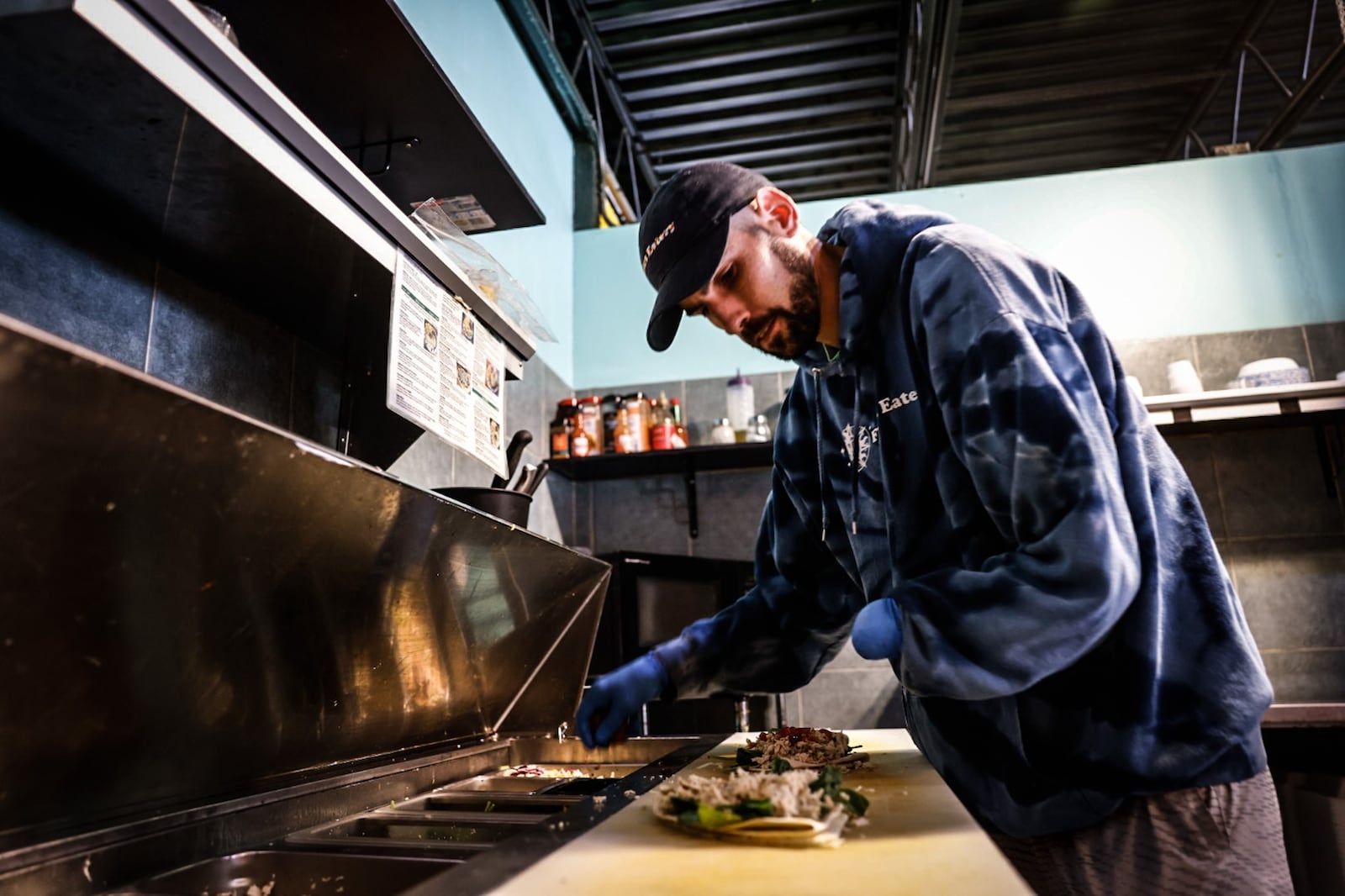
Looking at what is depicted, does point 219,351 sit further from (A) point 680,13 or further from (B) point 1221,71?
(B) point 1221,71

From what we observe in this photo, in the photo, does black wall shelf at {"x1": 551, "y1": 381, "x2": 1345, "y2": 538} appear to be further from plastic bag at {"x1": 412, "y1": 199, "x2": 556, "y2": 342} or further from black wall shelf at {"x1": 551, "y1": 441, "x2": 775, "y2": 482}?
plastic bag at {"x1": 412, "y1": 199, "x2": 556, "y2": 342}

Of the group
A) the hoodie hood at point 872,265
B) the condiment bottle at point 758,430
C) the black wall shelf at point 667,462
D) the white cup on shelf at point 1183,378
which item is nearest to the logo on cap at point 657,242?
the hoodie hood at point 872,265

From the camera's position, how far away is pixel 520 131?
11.2ft

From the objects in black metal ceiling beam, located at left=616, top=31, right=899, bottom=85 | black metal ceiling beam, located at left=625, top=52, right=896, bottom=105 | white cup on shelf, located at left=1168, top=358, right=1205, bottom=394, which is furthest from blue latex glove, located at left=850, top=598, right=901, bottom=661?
black metal ceiling beam, located at left=625, top=52, right=896, bottom=105

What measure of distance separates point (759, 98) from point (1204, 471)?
109 inches

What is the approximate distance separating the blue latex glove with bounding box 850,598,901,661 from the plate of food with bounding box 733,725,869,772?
235 mm

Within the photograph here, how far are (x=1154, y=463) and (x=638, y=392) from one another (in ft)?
9.03

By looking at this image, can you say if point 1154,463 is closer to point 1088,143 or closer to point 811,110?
point 811,110

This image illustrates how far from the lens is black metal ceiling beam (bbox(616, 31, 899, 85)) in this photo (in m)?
4.08

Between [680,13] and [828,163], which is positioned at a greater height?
[680,13]

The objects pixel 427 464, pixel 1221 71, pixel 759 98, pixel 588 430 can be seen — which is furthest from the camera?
pixel 759 98

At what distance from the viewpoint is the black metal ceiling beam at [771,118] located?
15.0 ft

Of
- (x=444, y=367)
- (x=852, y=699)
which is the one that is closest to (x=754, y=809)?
(x=444, y=367)

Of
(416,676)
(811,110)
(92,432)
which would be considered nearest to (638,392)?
(811,110)
